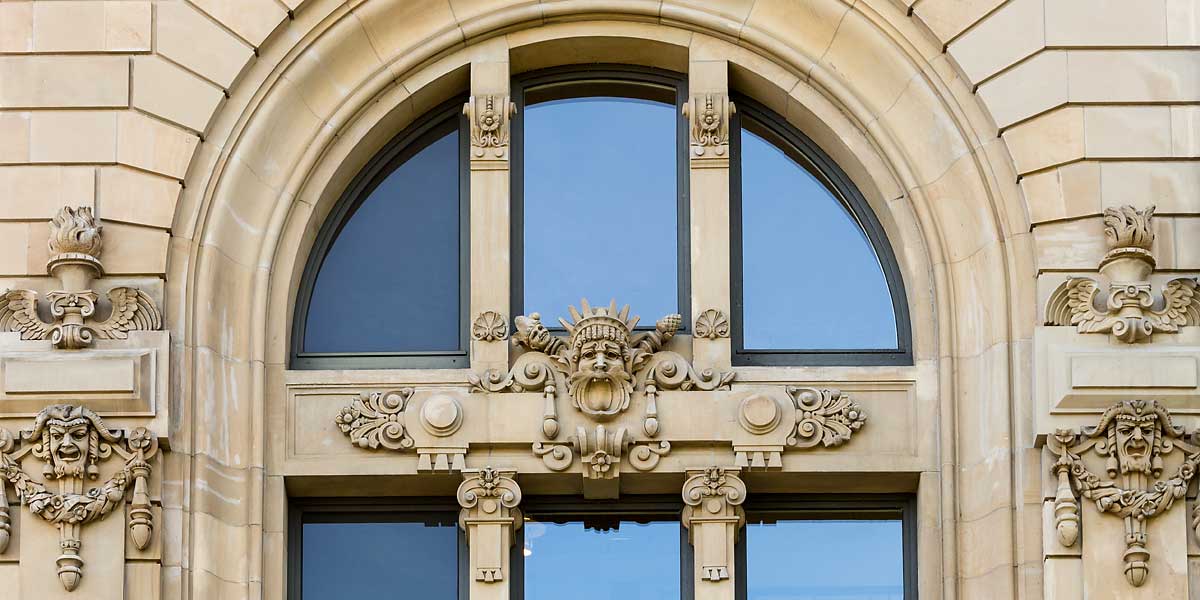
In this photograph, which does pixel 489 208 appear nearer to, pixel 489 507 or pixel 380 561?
pixel 489 507

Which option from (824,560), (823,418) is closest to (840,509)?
(824,560)

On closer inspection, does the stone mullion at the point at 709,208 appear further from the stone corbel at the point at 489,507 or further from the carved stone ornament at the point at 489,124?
the stone corbel at the point at 489,507

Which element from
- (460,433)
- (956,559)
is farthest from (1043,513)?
(460,433)

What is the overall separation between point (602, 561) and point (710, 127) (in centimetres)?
381

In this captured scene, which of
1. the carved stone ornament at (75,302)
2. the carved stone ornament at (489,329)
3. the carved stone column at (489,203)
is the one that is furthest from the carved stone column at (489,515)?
the carved stone ornament at (75,302)

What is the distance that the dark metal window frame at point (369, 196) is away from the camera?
2102 centimetres

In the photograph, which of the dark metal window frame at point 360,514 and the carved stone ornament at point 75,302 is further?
the dark metal window frame at point 360,514

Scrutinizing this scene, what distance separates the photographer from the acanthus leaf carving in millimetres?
20297

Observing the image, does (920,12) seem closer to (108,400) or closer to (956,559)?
(956,559)

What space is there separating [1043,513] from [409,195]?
20.4 ft

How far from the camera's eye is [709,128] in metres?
21.2

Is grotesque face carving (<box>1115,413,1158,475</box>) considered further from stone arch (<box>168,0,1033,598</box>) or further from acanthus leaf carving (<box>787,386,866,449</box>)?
acanthus leaf carving (<box>787,386,866,449</box>)

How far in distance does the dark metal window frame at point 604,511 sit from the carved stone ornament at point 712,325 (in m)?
1.39

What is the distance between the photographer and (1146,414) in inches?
755
